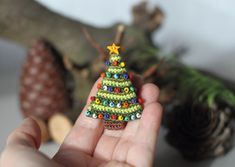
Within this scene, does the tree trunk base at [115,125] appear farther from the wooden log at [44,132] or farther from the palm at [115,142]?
the wooden log at [44,132]

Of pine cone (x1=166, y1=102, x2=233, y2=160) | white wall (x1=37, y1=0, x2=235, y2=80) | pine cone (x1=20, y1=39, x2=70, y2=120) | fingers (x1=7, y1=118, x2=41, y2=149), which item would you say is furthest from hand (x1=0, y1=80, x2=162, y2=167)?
white wall (x1=37, y1=0, x2=235, y2=80)

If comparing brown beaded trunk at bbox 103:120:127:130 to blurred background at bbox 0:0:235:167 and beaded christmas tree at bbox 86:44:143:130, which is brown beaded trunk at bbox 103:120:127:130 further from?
blurred background at bbox 0:0:235:167

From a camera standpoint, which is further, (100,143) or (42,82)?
(42,82)

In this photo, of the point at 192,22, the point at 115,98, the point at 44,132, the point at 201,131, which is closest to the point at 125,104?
the point at 115,98

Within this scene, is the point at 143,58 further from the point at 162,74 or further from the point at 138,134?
the point at 138,134

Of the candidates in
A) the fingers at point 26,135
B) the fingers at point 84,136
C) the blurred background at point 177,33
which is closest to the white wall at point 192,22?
the blurred background at point 177,33

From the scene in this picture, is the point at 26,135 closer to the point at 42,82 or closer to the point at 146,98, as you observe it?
the point at 146,98
